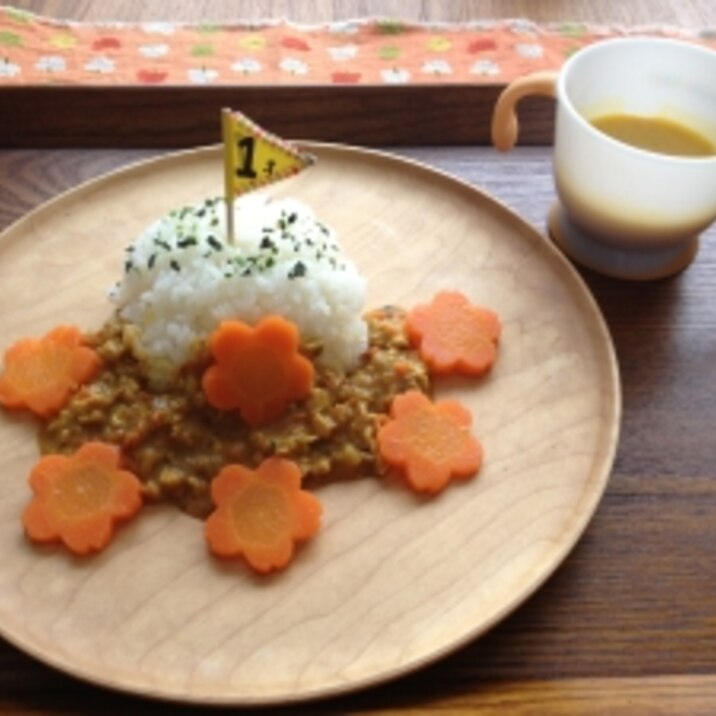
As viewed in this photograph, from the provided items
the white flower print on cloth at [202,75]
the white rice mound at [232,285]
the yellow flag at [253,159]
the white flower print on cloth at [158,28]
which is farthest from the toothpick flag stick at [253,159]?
the white flower print on cloth at [158,28]

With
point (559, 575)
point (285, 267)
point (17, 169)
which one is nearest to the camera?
point (559, 575)

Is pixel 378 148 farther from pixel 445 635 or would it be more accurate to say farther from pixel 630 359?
pixel 445 635

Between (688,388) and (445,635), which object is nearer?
(445,635)

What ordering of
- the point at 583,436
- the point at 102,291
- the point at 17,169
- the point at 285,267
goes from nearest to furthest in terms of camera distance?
the point at 583,436 → the point at 285,267 → the point at 102,291 → the point at 17,169

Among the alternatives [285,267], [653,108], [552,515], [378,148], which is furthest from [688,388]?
[378,148]

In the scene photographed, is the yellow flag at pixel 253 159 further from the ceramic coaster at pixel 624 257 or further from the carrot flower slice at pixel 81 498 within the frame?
the ceramic coaster at pixel 624 257

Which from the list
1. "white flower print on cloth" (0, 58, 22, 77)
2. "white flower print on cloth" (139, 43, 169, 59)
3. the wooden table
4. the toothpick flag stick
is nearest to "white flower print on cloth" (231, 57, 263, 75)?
"white flower print on cloth" (139, 43, 169, 59)
